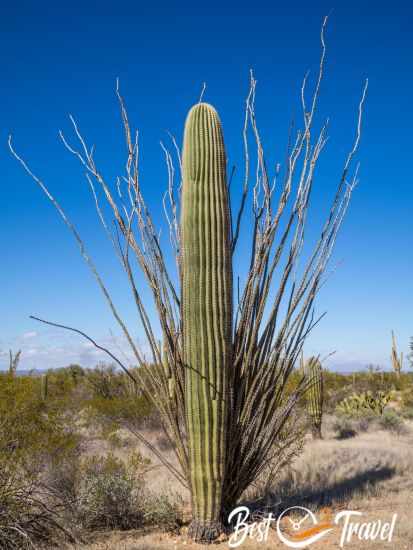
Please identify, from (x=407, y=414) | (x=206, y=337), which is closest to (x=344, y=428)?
(x=407, y=414)

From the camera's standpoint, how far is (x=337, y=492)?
6660 millimetres

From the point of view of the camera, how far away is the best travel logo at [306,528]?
468 centimetres

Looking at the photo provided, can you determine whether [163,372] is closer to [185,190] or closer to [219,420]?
[219,420]

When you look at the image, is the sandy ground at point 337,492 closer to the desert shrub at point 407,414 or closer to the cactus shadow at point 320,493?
the cactus shadow at point 320,493

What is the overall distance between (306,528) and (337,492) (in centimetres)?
172

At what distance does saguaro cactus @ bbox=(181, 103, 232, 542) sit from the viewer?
4.61 meters

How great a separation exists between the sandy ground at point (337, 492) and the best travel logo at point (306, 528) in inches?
1.8

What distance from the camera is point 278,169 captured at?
535 cm

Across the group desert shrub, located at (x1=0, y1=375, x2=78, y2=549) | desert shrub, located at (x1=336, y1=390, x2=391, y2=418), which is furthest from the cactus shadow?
desert shrub, located at (x1=336, y1=390, x2=391, y2=418)

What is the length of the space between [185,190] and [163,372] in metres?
1.67

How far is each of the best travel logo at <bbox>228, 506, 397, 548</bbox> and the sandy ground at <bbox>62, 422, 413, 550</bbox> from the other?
5 centimetres

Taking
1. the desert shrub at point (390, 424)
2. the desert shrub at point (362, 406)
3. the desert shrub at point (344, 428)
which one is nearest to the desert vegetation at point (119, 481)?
the desert shrub at point (344, 428)

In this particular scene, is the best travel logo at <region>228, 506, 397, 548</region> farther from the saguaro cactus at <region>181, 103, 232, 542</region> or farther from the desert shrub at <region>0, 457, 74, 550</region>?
the desert shrub at <region>0, 457, 74, 550</region>

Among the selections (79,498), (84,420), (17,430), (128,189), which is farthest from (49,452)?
(84,420)
